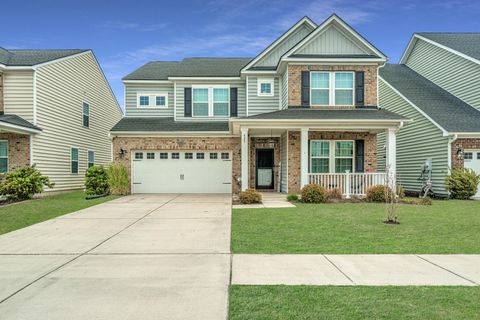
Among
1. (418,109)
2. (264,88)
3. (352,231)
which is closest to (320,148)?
(264,88)

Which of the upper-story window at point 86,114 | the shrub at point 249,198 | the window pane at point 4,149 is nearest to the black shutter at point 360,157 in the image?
the shrub at point 249,198

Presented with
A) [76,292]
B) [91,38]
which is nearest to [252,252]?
[76,292]

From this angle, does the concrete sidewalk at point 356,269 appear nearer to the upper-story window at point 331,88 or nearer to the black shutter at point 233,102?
the upper-story window at point 331,88

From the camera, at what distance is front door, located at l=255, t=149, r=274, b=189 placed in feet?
56.0

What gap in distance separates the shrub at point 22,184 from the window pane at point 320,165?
11.6 m

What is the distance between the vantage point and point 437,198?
14.9m

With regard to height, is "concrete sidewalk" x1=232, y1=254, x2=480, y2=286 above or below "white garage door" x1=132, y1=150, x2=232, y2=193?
below

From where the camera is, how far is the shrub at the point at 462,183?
46.6 ft

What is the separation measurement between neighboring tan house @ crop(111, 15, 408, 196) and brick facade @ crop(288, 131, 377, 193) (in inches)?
1.8

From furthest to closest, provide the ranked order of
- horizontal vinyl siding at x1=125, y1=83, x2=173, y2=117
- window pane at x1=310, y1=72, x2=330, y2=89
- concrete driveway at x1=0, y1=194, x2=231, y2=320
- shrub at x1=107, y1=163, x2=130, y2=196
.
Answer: horizontal vinyl siding at x1=125, y1=83, x2=173, y2=117
shrub at x1=107, y1=163, x2=130, y2=196
window pane at x1=310, y1=72, x2=330, y2=89
concrete driveway at x1=0, y1=194, x2=231, y2=320

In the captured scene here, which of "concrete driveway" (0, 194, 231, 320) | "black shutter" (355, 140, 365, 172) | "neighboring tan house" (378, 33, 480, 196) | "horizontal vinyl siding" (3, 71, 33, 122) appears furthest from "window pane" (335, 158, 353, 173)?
"horizontal vinyl siding" (3, 71, 33, 122)

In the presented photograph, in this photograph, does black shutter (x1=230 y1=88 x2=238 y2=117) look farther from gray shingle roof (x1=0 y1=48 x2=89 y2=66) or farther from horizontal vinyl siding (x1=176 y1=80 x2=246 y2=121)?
gray shingle roof (x1=0 y1=48 x2=89 y2=66)

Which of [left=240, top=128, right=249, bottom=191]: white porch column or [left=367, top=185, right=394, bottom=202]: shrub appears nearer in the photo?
[left=367, top=185, right=394, bottom=202]: shrub

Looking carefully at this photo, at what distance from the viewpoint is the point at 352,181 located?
14.2 m
